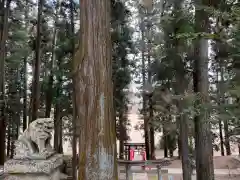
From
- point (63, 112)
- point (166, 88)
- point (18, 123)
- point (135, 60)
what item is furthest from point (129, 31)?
point (18, 123)

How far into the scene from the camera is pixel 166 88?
27.8ft

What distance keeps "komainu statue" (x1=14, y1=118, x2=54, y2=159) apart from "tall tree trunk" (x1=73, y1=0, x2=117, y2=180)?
0.65 meters

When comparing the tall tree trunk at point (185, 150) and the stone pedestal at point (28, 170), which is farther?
the tall tree trunk at point (185, 150)

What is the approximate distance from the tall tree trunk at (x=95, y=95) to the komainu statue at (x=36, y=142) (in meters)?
0.65

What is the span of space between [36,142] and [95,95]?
110 cm

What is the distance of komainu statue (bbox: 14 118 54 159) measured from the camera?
3.34m

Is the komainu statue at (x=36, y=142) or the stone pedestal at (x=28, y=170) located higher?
the komainu statue at (x=36, y=142)

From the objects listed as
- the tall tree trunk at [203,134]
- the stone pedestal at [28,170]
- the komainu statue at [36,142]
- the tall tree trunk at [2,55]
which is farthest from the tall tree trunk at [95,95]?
the tall tree trunk at [2,55]

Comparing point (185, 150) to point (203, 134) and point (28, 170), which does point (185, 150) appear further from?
point (28, 170)

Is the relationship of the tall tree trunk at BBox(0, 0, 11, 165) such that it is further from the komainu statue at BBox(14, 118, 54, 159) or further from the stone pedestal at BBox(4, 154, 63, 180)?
the stone pedestal at BBox(4, 154, 63, 180)

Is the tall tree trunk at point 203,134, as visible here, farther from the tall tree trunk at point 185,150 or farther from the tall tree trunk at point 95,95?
the tall tree trunk at point 95,95

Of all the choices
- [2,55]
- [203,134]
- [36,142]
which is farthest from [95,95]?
[2,55]

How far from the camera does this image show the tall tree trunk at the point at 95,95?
2.98 metres

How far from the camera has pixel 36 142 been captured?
347 centimetres
